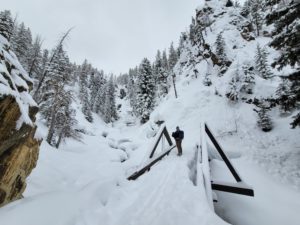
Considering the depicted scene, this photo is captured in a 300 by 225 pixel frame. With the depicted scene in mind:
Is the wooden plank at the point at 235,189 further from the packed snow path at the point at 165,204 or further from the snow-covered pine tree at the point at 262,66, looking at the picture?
the snow-covered pine tree at the point at 262,66

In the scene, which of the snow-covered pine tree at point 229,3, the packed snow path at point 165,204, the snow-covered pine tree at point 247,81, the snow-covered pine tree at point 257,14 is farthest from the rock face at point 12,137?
the snow-covered pine tree at point 229,3

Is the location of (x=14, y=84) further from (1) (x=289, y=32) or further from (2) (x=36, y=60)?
(2) (x=36, y=60)

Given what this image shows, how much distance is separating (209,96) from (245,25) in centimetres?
2874

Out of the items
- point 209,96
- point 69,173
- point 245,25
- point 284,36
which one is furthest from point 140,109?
point 284,36

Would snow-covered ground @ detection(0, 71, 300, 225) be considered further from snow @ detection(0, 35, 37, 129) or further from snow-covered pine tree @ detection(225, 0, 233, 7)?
snow-covered pine tree @ detection(225, 0, 233, 7)

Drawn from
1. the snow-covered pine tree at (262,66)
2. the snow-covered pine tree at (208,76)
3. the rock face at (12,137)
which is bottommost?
the rock face at (12,137)

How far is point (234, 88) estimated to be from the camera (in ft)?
77.2

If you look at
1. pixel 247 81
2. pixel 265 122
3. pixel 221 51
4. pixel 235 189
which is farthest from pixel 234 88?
pixel 235 189

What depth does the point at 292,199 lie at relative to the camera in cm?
831

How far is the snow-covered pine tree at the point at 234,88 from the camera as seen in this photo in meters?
23.3

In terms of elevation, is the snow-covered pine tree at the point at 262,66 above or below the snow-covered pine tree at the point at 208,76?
below

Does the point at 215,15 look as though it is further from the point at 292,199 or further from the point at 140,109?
the point at 292,199

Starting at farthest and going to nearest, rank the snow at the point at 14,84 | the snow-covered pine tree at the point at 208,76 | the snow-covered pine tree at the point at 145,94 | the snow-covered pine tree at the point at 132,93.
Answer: the snow-covered pine tree at the point at 132,93, the snow-covered pine tree at the point at 145,94, the snow-covered pine tree at the point at 208,76, the snow at the point at 14,84

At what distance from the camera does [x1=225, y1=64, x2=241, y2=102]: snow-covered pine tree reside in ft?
76.3
